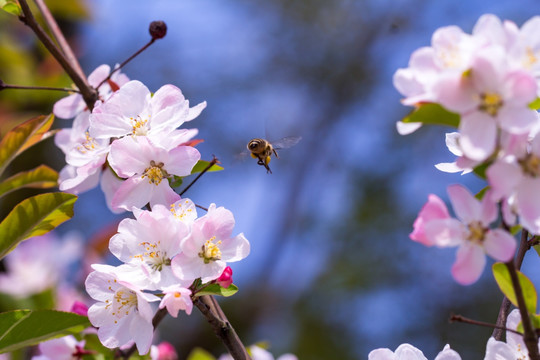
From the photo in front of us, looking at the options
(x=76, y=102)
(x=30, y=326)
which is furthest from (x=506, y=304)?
(x=76, y=102)

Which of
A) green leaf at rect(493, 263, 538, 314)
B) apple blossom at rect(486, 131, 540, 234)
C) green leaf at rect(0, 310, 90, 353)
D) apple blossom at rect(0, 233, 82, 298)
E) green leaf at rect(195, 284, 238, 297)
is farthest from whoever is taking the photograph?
apple blossom at rect(0, 233, 82, 298)

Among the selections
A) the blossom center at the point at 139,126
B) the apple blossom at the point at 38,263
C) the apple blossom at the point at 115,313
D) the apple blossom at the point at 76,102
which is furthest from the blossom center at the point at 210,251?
the apple blossom at the point at 38,263

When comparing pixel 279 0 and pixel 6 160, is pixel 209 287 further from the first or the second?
pixel 279 0

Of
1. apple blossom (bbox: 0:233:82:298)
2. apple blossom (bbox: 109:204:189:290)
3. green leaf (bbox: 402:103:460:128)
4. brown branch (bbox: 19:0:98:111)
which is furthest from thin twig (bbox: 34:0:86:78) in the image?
apple blossom (bbox: 0:233:82:298)

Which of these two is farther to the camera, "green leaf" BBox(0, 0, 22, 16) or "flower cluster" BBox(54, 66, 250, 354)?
"green leaf" BBox(0, 0, 22, 16)

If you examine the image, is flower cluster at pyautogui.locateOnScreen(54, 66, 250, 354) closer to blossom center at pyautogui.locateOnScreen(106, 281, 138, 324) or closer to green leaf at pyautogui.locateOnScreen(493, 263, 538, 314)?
blossom center at pyautogui.locateOnScreen(106, 281, 138, 324)

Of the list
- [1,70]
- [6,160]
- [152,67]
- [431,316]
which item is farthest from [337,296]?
[6,160]
